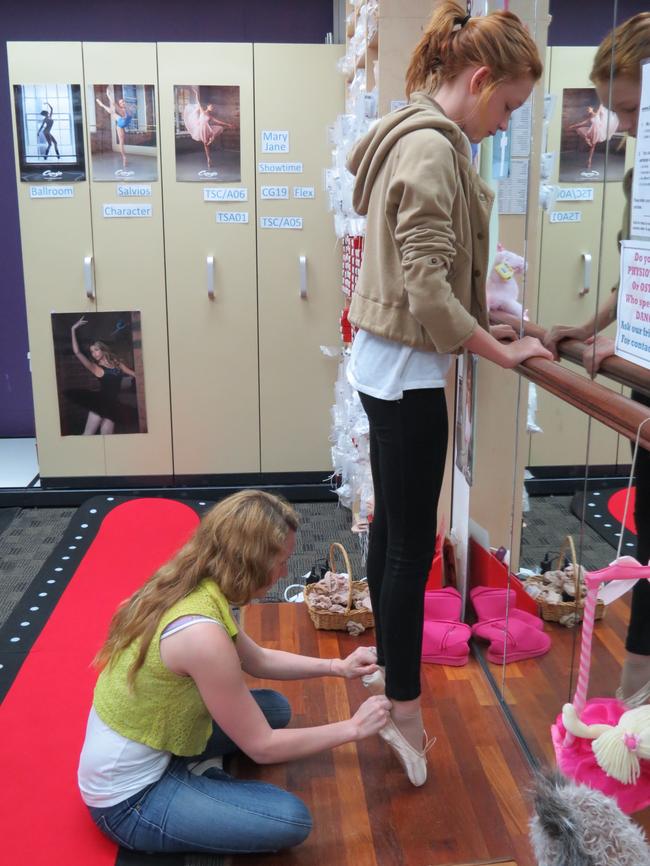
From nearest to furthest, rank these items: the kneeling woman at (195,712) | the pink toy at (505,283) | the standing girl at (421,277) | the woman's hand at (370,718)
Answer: the standing girl at (421,277) → the kneeling woman at (195,712) → the woman's hand at (370,718) → the pink toy at (505,283)

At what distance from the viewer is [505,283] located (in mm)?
2090

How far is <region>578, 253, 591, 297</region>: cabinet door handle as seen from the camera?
4.83 feet

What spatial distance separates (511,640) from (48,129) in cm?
292

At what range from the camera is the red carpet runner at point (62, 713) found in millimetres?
1725

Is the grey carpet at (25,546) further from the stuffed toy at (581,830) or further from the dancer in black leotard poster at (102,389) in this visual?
the stuffed toy at (581,830)

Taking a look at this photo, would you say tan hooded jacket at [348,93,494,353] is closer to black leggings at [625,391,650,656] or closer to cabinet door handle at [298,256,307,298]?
black leggings at [625,391,650,656]

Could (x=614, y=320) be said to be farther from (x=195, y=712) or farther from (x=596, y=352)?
(x=195, y=712)

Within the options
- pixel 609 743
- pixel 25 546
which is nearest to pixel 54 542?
pixel 25 546

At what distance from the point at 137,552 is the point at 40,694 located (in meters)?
1.09

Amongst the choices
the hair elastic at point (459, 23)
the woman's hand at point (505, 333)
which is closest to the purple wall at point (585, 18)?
the hair elastic at point (459, 23)

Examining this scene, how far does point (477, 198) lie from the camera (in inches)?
63.2

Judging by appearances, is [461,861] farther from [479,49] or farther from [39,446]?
[39,446]

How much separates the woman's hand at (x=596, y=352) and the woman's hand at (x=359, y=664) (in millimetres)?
785

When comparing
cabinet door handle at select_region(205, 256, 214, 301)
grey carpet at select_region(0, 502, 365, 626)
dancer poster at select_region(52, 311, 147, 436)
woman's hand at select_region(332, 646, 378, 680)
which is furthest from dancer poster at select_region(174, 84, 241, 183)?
woman's hand at select_region(332, 646, 378, 680)
